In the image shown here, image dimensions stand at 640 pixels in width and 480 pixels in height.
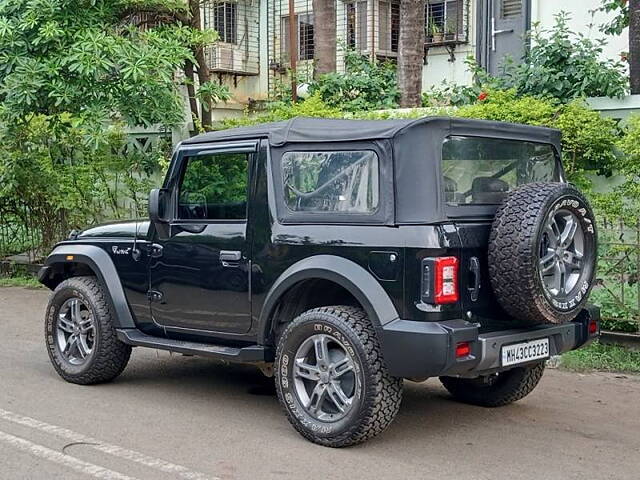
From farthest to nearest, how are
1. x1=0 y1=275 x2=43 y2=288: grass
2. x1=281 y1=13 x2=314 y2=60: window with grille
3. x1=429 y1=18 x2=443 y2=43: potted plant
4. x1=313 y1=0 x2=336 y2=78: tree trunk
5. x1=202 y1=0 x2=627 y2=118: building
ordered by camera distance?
x1=281 y1=13 x2=314 y2=60: window with grille
x1=429 y1=18 x2=443 y2=43: potted plant
x1=202 y1=0 x2=627 y2=118: building
x1=313 y1=0 x2=336 y2=78: tree trunk
x1=0 y1=275 x2=43 y2=288: grass

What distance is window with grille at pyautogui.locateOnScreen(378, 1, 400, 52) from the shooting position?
23.1 metres

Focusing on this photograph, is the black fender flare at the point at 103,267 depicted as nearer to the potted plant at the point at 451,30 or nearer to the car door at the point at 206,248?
the car door at the point at 206,248

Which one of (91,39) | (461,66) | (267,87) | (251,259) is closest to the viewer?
(251,259)

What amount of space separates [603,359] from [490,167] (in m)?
3.07

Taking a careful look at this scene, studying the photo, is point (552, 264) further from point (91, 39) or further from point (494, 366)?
point (91, 39)

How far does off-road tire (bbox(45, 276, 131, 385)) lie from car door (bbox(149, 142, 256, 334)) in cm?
52

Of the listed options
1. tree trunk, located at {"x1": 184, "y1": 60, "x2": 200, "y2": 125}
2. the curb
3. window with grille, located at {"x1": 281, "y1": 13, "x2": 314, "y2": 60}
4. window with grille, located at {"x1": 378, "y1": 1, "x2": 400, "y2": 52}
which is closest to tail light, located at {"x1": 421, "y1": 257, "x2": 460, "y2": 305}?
the curb

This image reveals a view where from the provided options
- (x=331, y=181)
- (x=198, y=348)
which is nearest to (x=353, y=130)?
(x=331, y=181)

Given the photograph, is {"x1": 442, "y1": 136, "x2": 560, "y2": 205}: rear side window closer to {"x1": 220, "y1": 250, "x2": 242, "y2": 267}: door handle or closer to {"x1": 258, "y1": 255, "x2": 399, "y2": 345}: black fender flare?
{"x1": 258, "y1": 255, "x2": 399, "y2": 345}: black fender flare

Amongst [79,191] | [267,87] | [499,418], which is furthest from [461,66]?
[499,418]

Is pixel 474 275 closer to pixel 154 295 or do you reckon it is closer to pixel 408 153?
pixel 408 153

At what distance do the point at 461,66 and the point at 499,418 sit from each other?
15.9 m

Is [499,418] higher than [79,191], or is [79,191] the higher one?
[79,191]

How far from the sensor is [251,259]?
661cm
